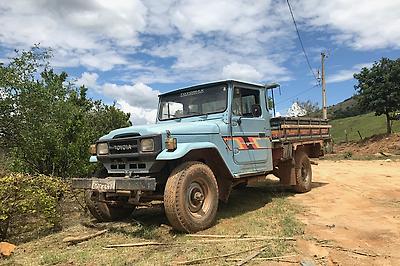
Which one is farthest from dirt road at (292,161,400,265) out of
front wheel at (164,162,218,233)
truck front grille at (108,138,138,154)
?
truck front grille at (108,138,138,154)

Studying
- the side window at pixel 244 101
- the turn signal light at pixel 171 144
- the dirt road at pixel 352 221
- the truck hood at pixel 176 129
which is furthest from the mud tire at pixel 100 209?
the dirt road at pixel 352 221

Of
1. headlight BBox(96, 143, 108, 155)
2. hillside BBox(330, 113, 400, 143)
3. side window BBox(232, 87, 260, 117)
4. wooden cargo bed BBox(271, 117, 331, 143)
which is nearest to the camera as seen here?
headlight BBox(96, 143, 108, 155)

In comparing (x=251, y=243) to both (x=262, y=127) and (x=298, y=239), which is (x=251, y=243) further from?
(x=262, y=127)

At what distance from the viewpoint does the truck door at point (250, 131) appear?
664cm

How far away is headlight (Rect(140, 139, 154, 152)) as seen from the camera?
5.32 metres

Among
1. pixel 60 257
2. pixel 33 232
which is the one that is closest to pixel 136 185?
pixel 60 257

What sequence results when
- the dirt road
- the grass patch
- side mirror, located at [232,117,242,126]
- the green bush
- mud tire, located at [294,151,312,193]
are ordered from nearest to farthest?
the dirt road → the grass patch → the green bush → side mirror, located at [232,117,242,126] → mud tire, located at [294,151,312,193]

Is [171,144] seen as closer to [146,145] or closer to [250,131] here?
[146,145]

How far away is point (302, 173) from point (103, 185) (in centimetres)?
540

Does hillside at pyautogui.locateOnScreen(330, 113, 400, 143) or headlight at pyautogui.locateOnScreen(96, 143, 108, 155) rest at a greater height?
hillside at pyautogui.locateOnScreen(330, 113, 400, 143)

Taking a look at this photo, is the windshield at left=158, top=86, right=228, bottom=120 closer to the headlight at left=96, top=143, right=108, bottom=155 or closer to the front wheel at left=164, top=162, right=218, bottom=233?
the front wheel at left=164, top=162, right=218, bottom=233

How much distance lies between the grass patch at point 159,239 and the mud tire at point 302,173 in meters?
1.73

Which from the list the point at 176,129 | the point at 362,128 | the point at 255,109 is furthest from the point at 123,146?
the point at 362,128

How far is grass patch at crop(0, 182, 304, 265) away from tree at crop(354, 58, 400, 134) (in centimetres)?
2212
